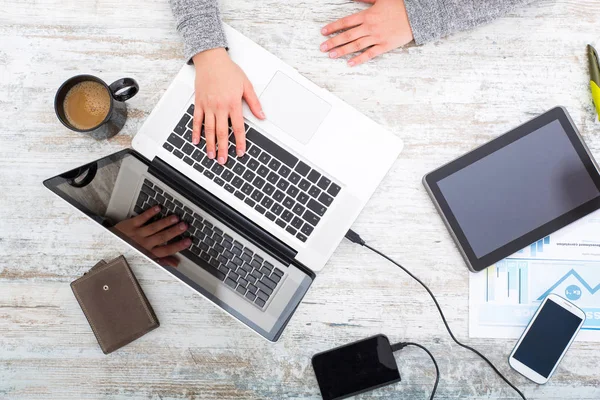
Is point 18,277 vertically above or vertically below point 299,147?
below

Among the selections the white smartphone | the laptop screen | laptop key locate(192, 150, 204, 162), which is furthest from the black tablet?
the laptop screen

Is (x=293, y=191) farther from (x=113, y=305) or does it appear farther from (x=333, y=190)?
(x=113, y=305)

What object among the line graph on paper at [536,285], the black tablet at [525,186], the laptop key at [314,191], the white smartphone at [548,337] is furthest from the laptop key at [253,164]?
the white smartphone at [548,337]

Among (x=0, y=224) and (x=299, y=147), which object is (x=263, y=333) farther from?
(x=0, y=224)

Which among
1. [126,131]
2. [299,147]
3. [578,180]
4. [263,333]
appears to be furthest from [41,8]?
[578,180]

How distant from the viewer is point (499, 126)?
92cm

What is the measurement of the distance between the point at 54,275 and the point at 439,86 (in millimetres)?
789

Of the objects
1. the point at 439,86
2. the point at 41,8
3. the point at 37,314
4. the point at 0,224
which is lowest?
the point at 37,314

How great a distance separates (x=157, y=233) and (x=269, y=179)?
210mm

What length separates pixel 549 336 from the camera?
901mm

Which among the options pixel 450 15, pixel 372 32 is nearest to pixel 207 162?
pixel 372 32

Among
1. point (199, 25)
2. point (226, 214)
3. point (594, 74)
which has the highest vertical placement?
point (594, 74)

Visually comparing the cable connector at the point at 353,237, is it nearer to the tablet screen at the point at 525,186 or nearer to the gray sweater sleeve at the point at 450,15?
the tablet screen at the point at 525,186

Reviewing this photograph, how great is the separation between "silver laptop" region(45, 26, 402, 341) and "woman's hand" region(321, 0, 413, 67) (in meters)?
0.10
